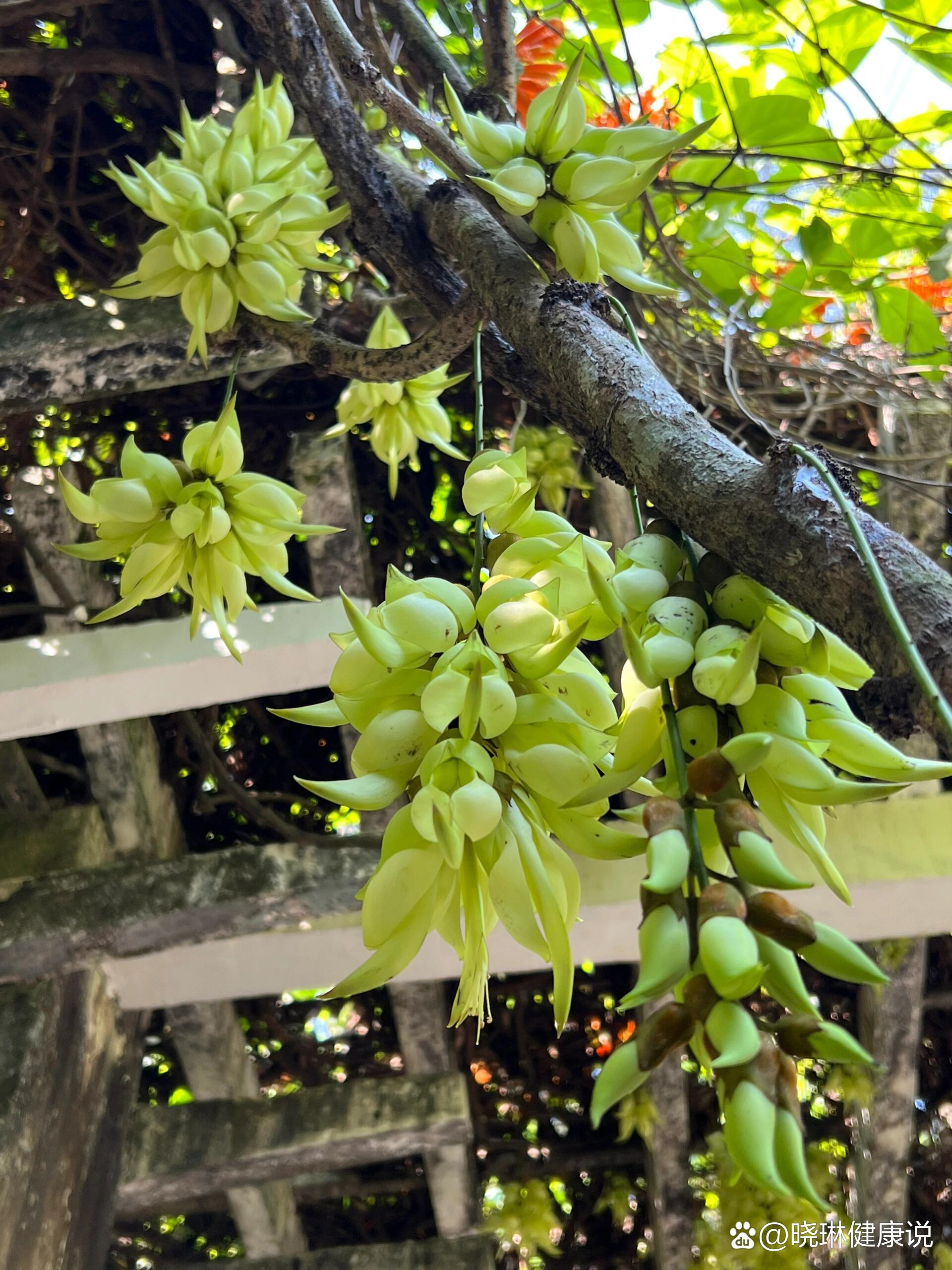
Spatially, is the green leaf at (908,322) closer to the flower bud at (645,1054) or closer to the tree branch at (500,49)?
the tree branch at (500,49)

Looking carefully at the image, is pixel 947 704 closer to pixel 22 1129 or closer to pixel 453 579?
pixel 22 1129

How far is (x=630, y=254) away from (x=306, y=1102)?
1740 mm

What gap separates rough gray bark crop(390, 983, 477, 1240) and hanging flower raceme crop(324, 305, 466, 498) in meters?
1.17

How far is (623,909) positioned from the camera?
1464mm

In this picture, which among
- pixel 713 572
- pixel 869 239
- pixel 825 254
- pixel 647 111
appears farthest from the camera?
pixel 647 111

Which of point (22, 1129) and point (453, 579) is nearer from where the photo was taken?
point (22, 1129)

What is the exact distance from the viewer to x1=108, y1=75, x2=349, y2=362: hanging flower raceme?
0.73 m

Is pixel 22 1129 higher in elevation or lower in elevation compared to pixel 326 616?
lower

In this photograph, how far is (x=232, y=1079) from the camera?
6.12 ft

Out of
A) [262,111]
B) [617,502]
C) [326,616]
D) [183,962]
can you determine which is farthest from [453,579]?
[262,111]

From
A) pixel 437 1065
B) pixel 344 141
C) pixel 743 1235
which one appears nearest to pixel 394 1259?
pixel 437 1065

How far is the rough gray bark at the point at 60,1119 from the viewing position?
1.23 meters

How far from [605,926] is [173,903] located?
0.70 meters
